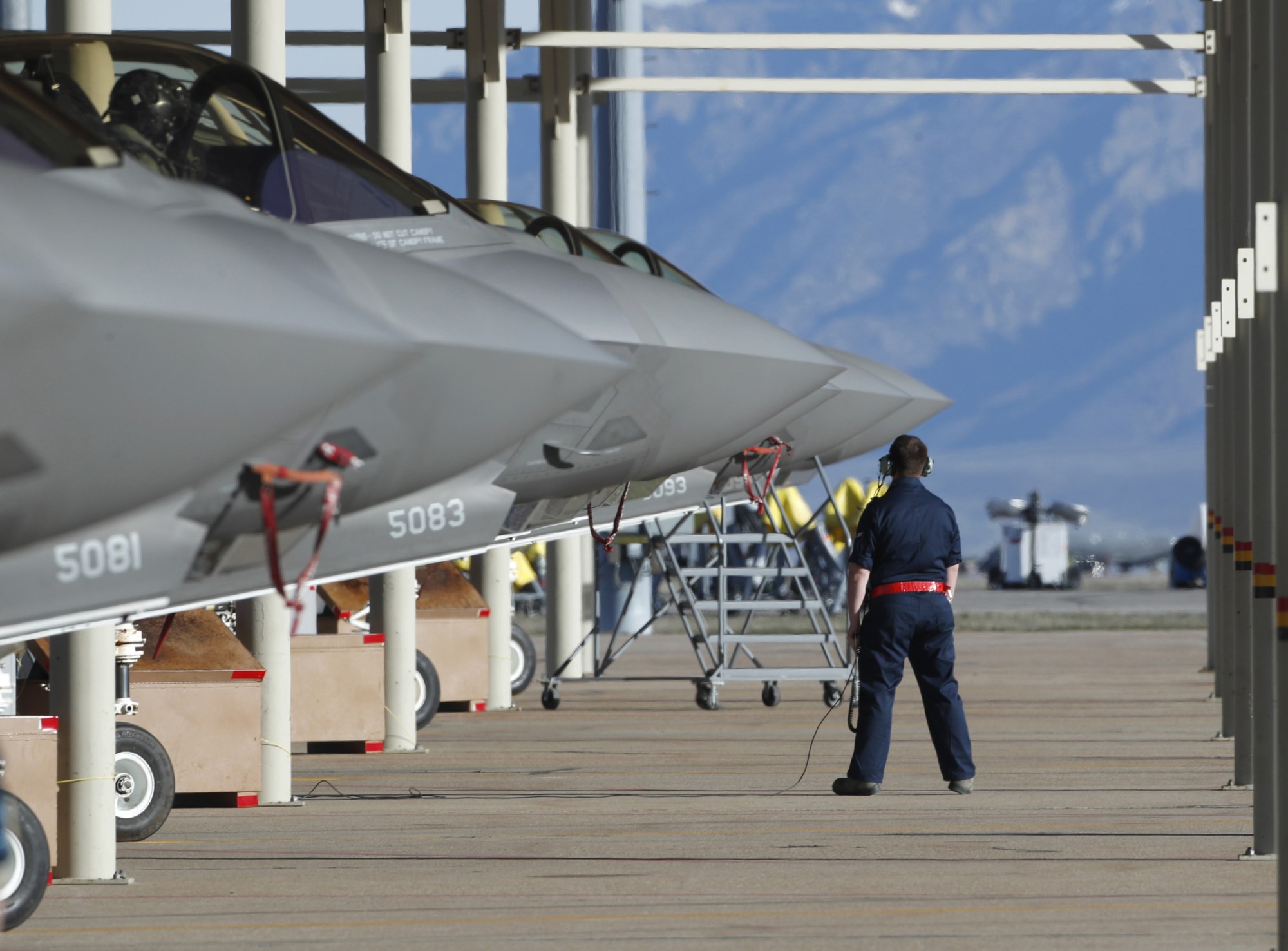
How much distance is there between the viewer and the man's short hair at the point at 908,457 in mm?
11484

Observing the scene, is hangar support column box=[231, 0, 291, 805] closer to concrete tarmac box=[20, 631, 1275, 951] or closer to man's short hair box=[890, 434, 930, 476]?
concrete tarmac box=[20, 631, 1275, 951]

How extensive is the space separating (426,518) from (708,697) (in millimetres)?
12128

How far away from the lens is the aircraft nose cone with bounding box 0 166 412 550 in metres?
4.23

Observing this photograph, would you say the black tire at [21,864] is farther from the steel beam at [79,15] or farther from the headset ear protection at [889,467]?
the headset ear protection at [889,467]

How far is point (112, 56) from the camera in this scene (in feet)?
23.0

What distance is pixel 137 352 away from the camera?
4.34 m

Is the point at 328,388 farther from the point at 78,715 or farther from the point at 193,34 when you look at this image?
the point at 193,34

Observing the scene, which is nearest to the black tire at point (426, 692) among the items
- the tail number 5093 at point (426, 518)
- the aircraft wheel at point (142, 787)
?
the aircraft wheel at point (142, 787)

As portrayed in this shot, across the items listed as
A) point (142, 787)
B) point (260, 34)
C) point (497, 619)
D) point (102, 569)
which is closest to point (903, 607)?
point (142, 787)

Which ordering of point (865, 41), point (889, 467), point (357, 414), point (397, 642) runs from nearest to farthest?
point (357, 414)
point (889, 467)
point (397, 642)
point (865, 41)

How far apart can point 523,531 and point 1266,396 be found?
135 inches

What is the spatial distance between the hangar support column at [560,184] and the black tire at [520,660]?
0.66 feet

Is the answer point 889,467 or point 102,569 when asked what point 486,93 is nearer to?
point 889,467

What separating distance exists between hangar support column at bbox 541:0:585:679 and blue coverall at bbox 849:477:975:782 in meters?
9.30
